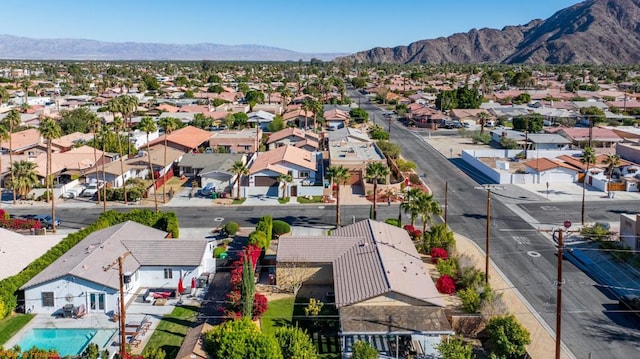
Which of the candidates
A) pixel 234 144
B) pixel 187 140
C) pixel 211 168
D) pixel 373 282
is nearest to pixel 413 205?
pixel 373 282

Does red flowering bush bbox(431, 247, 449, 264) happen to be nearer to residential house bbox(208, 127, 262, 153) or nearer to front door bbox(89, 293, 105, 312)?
front door bbox(89, 293, 105, 312)

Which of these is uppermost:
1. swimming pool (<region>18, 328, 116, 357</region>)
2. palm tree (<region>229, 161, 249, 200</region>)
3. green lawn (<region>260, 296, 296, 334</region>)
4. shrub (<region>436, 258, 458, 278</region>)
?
palm tree (<region>229, 161, 249, 200</region>)

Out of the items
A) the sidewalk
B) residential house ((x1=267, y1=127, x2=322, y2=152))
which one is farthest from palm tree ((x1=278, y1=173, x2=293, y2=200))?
the sidewalk

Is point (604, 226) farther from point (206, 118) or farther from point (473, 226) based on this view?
point (206, 118)

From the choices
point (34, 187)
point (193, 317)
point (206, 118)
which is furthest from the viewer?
point (206, 118)

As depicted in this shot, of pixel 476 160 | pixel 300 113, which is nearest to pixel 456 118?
pixel 300 113

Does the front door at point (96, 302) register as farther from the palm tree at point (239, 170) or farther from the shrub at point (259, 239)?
the palm tree at point (239, 170)

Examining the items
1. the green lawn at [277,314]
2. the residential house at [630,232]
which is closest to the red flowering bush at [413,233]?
the green lawn at [277,314]
